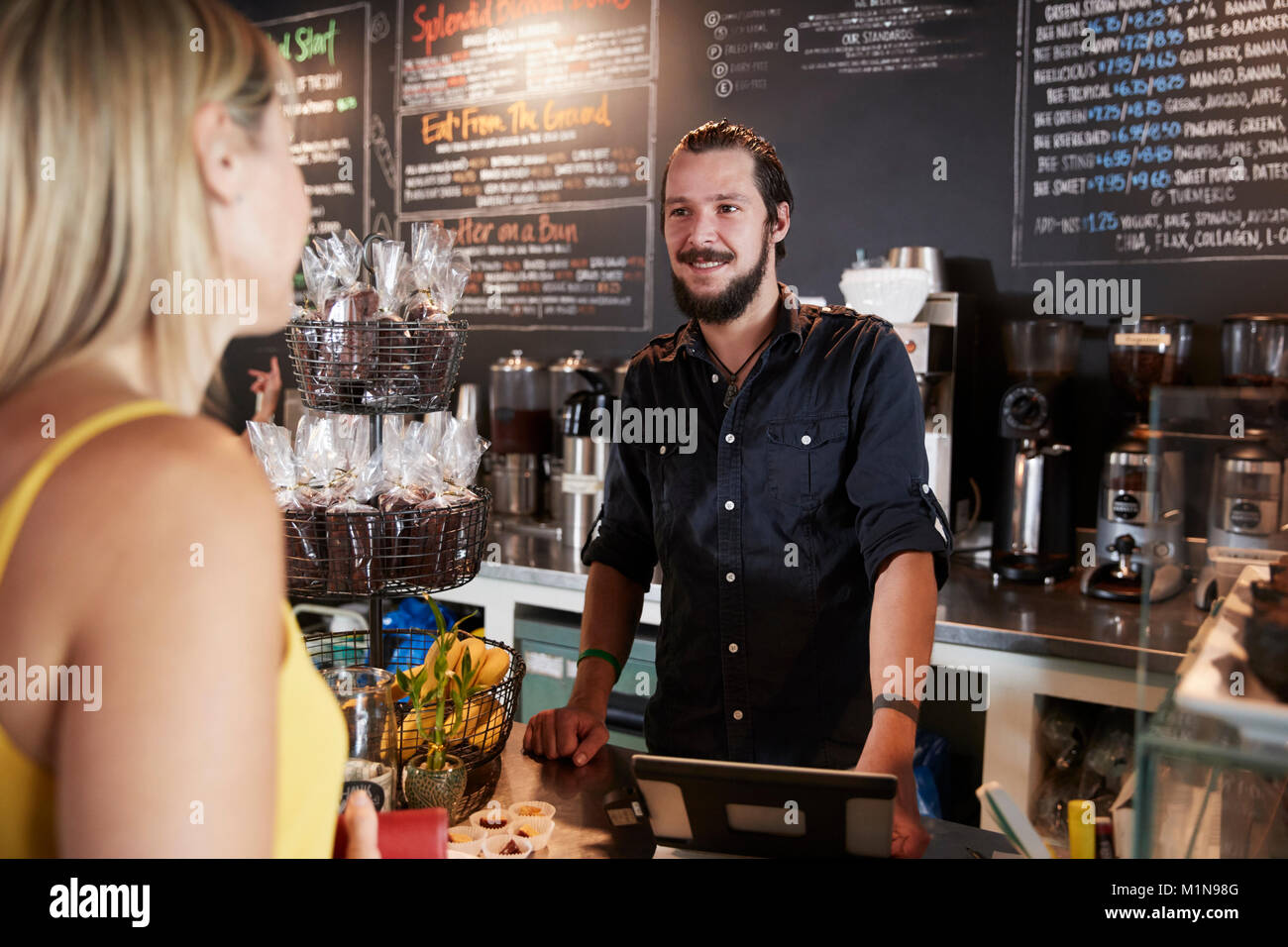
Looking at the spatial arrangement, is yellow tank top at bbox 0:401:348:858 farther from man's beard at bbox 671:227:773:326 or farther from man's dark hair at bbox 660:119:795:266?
man's dark hair at bbox 660:119:795:266

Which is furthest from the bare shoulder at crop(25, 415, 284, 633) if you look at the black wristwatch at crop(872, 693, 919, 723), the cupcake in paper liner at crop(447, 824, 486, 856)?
the black wristwatch at crop(872, 693, 919, 723)

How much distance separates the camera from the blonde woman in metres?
0.49

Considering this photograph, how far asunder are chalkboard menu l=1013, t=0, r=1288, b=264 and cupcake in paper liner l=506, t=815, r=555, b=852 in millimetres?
2285

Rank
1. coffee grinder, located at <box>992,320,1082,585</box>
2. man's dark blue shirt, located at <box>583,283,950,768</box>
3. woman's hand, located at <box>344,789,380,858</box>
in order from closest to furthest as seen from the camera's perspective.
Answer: woman's hand, located at <box>344,789,380,858</box>
man's dark blue shirt, located at <box>583,283,950,768</box>
coffee grinder, located at <box>992,320,1082,585</box>

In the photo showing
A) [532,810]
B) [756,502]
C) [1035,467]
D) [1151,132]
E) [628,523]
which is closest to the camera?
[532,810]

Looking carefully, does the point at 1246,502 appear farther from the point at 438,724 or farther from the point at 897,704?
the point at 438,724

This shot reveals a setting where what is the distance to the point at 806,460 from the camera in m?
1.75

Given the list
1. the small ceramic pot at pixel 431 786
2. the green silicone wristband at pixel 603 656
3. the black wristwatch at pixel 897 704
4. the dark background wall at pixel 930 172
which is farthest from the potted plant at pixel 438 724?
the dark background wall at pixel 930 172

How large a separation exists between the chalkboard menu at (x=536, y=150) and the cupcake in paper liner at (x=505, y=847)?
2.66m

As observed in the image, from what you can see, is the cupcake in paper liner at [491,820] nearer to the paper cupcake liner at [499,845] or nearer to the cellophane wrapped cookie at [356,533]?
the paper cupcake liner at [499,845]

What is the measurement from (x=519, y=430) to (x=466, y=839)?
2398 millimetres

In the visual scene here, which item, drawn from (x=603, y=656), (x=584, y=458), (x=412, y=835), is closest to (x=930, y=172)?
(x=584, y=458)

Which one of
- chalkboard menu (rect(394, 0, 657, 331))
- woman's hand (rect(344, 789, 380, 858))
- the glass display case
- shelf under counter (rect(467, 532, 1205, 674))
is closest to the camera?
woman's hand (rect(344, 789, 380, 858))
